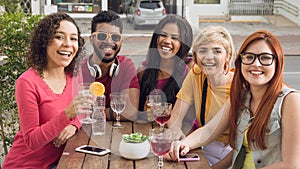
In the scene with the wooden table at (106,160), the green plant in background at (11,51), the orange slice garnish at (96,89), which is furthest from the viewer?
the green plant in background at (11,51)

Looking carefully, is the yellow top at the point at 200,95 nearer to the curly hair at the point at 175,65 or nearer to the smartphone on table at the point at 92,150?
the curly hair at the point at 175,65

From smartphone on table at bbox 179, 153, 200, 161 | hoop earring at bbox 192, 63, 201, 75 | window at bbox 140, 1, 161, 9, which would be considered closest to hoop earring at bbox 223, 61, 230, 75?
hoop earring at bbox 192, 63, 201, 75

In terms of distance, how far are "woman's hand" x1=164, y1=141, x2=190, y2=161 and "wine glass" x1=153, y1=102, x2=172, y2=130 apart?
0.72 feet

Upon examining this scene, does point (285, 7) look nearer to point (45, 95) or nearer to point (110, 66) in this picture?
point (110, 66)

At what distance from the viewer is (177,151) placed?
208cm

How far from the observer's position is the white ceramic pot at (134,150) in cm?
204

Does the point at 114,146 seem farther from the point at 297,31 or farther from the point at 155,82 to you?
the point at 297,31

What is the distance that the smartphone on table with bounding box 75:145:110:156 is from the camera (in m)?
2.13

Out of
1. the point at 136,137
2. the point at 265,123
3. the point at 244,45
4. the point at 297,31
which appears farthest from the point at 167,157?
the point at 297,31

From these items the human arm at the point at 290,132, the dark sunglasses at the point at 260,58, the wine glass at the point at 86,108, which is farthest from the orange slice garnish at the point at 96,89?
the human arm at the point at 290,132

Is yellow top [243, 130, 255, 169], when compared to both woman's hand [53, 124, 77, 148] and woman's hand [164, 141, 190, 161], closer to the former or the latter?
woman's hand [164, 141, 190, 161]

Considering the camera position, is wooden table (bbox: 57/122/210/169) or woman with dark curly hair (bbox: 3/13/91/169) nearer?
wooden table (bbox: 57/122/210/169)

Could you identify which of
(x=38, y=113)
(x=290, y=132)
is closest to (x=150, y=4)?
(x=38, y=113)

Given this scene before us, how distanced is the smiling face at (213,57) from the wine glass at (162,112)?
1.14 feet
